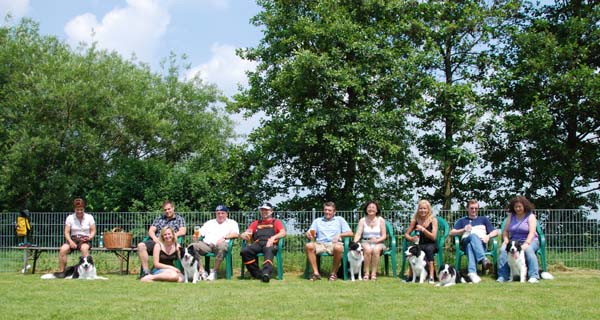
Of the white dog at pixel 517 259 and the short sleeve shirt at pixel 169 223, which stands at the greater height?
the short sleeve shirt at pixel 169 223

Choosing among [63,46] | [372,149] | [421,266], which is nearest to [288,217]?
[421,266]

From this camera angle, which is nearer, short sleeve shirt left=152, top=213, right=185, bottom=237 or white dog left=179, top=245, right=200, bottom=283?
white dog left=179, top=245, right=200, bottom=283

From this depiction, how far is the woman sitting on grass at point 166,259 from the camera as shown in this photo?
8203 mm

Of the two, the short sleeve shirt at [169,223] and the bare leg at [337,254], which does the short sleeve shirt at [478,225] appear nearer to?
the bare leg at [337,254]

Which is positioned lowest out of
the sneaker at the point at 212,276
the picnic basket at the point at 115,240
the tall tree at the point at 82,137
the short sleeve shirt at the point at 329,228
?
the sneaker at the point at 212,276

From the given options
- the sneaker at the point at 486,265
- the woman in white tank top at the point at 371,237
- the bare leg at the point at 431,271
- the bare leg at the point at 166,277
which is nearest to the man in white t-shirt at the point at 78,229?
the bare leg at the point at 166,277

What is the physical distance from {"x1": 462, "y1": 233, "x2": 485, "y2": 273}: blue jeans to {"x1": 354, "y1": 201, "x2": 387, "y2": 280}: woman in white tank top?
1.10 meters

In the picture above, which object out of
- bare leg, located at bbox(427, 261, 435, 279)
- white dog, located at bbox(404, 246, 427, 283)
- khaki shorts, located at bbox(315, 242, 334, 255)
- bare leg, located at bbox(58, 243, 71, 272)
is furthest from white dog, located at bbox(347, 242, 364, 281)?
bare leg, located at bbox(58, 243, 71, 272)

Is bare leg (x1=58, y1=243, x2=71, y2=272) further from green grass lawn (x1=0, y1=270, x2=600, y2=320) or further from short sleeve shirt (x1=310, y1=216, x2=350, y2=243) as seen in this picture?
short sleeve shirt (x1=310, y1=216, x2=350, y2=243)

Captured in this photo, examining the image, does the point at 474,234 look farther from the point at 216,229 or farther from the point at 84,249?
the point at 84,249

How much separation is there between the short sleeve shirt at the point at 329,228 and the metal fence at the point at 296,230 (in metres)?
0.65

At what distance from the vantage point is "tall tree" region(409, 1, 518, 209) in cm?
1275

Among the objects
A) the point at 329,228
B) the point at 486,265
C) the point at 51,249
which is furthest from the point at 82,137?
the point at 486,265

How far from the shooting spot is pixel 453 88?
12.5 meters
